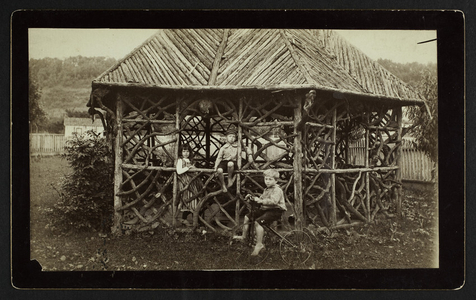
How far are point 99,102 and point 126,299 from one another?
3.20 m

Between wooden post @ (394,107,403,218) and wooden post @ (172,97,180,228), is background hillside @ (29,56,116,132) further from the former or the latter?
wooden post @ (394,107,403,218)

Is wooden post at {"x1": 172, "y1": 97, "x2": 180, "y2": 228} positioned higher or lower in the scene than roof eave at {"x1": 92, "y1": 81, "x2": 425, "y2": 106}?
lower

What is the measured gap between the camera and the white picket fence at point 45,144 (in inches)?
201

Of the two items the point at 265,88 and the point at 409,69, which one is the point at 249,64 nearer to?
the point at 265,88

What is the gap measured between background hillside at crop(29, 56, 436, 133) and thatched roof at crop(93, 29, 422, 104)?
21 cm

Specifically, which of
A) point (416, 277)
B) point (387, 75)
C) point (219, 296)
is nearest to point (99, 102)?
point (219, 296)

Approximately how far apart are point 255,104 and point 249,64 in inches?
27.3

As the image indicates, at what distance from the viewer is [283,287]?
5.09 m

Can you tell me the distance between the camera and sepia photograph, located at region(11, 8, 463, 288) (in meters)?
5.15

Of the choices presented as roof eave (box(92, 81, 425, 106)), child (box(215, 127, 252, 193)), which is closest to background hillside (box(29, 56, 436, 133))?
roof eave (box(92, 81, 425, 106))

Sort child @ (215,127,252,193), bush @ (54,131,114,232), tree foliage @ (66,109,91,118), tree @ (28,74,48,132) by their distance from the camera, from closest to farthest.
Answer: tree @ (28,74,48,132)
tree foliage @ (66,109,91,118)
bush @ (54,131,114,232)
child @ (215,127,252,193)

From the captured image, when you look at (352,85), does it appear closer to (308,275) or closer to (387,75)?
(387,75)

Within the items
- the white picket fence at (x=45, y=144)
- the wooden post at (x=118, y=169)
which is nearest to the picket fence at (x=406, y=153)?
the white picket fence at (x=45, y=144)

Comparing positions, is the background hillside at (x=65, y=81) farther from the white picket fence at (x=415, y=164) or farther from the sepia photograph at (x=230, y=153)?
the white picket fence at (x=415, y=164)
